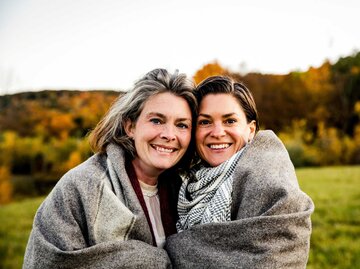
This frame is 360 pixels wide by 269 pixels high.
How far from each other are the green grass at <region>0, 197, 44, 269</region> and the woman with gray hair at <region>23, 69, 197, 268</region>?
19.5 ft

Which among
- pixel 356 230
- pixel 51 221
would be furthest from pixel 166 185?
pixel 356 230

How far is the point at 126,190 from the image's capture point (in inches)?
98.2

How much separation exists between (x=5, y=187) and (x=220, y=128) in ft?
69.7

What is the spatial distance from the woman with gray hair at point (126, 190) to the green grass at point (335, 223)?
155 inches

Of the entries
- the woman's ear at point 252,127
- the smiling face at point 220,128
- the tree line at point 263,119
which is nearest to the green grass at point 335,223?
the woman's ear at point 252,127

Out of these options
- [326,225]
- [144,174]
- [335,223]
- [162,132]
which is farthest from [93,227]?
[335,223]

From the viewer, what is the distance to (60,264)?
2.24 meters

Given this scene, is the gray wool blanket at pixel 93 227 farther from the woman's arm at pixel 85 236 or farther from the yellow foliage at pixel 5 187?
the yellow foliage at pixel 5 187

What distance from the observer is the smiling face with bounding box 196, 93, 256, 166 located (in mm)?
2773

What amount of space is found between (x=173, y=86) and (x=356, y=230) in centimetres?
580

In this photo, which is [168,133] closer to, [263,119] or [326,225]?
[326,225]

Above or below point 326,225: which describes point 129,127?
above

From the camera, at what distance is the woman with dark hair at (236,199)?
7.27 feet

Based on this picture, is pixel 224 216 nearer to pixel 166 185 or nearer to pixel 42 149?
pixel 166 185
